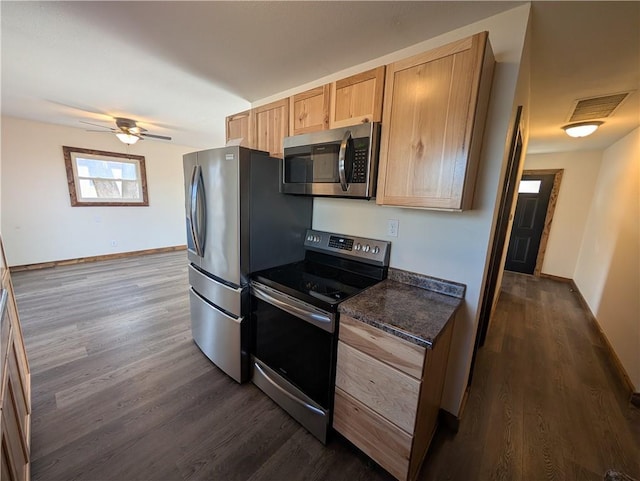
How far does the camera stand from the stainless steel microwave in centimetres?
148

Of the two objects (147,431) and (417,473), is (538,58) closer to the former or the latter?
(417,473)

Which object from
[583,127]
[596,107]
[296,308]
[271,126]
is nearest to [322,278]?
[296,308]

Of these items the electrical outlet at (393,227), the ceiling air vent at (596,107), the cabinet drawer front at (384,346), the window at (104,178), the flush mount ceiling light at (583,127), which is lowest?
the cabinet drawer front at (384,346)

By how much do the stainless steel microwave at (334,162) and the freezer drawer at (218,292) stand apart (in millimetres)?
862

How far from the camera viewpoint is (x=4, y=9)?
1443 mm

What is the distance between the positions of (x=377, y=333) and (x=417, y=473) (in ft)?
2.82

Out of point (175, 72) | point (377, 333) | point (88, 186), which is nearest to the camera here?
point (377, 333)

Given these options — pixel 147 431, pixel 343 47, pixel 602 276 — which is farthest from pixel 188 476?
pixel 602 276

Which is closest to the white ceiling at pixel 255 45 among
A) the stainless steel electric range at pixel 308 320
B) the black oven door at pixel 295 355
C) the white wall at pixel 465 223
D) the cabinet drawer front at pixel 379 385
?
the white wall at pixel 465 223

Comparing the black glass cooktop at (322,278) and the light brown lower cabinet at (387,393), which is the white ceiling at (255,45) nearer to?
the black glass cooktop at (322,278)

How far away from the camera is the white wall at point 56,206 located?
158 inches

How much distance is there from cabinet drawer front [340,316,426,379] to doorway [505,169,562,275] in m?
5.34

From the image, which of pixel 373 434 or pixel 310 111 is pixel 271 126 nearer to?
pixel 310 111

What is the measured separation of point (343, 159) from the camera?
1483mm
